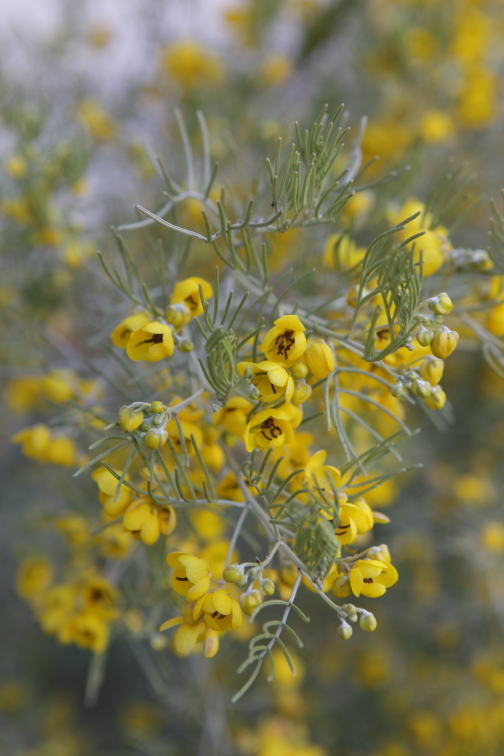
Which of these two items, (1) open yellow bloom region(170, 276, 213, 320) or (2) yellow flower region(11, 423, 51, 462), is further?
(2) yellow flower region(11, 423, 51, 462)

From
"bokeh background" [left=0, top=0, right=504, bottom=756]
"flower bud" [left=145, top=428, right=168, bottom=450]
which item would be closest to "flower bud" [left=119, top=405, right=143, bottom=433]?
"flower bud" [left=145, top=428, right=168, bottom=450]

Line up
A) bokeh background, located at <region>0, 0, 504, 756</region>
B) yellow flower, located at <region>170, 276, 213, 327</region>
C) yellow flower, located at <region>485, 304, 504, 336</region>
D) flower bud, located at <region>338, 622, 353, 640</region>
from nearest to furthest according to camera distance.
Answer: flower bud, located at <region>338, 622, 353, 640</region> → yellow flower, located at <region>170, 276, 213, 327</region> → yellow flower, located at <region>485, 304, 504, 336</region> → bokeh background, located at <region>0, 0, 504, 756</region>

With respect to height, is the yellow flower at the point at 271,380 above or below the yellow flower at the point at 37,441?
above

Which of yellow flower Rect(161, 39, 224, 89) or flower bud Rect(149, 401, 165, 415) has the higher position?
yellow flower Rect(161, 39, 224, 89)

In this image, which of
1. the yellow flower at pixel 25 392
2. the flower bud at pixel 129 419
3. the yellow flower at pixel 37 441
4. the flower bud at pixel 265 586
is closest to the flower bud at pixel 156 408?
the flower bud at pixel 129 419

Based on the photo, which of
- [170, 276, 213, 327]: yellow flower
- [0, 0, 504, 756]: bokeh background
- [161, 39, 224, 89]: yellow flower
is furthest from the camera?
[161, 39, 224, 89]: yellow flower

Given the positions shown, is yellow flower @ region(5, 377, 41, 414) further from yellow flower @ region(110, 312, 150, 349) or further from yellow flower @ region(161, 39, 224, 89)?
yellow flower @ region(161, 39, 224, 89)

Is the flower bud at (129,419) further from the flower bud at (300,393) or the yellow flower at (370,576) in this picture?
the yellow flower at (370,576)
